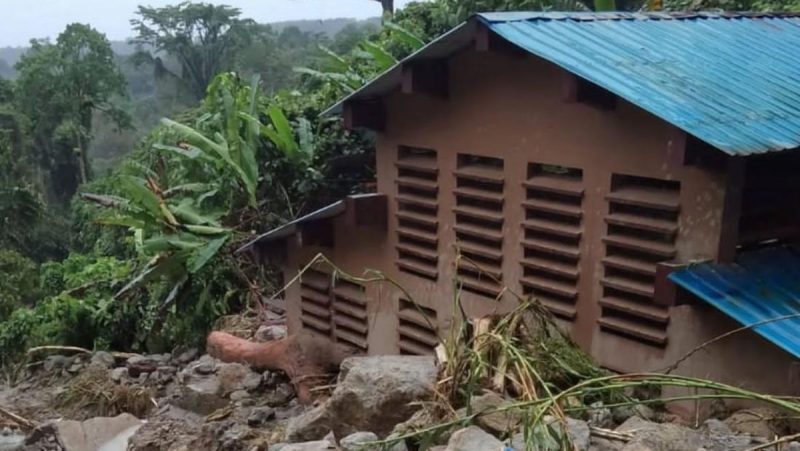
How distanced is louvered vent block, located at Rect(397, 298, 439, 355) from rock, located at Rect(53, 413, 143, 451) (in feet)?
7.97

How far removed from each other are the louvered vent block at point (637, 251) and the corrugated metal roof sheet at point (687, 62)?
569 millimetres

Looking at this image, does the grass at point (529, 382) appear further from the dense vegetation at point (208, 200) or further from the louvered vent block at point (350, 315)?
the dense vegetation at point (208, 200)

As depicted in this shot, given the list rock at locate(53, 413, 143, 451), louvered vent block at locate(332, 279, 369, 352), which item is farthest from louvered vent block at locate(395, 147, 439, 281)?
rock at locate(53, 413, 143, 451)

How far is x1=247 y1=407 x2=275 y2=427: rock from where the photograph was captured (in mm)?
6081

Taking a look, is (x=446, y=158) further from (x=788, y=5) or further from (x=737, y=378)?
(x=788, y=5)

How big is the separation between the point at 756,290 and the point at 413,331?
10.1 ft

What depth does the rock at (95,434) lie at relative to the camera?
651 cm

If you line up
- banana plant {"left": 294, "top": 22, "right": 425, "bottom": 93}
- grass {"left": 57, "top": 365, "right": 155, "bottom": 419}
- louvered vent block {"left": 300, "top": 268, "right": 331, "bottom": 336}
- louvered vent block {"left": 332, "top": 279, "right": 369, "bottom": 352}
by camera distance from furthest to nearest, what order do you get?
banana plant {"left": 294, "top": 22, "right": 425, "bottom": 93}
grass {"left": 57, "top": 365, "right": 155, "bottom": 419}
louvered vent block {"left": 300, "top": 268, "right": 331, "bottom": 336}
louvered vent block {"left": 332, "top": 279, "right": 369, "bottom": 352}

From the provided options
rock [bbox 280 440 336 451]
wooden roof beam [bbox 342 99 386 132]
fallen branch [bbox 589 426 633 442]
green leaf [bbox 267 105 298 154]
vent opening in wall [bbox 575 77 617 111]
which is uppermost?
vent opening in wall [bbox 575 77 617 111]

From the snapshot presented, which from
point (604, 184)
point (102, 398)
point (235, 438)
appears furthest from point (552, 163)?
point (102, 398)

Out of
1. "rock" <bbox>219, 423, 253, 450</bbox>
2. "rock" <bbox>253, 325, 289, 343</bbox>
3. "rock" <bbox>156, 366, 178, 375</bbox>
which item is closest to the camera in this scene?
"rock" <bbox>219, 423, 253, 450</bbox>

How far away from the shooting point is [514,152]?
5855 mm

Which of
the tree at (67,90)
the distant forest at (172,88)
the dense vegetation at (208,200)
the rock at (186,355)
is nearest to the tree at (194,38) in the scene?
the distant forest at (172,88)

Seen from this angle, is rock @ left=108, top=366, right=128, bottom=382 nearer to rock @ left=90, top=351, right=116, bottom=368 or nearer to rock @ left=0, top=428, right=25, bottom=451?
rock @ left=90, top=351, right=116, bottom=368
